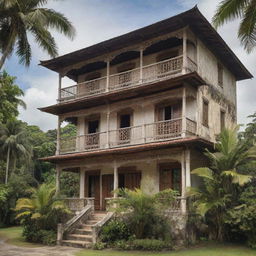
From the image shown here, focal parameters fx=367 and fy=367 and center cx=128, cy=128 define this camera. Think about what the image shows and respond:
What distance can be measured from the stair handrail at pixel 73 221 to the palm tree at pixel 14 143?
1813 cm

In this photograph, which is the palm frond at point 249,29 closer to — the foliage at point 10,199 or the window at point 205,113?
the window at point 205,113

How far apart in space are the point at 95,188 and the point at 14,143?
52.1ft

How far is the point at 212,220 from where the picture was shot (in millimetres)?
15781

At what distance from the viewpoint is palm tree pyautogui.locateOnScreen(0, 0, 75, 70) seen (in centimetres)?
1670

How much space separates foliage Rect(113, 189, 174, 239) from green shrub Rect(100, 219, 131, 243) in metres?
0.36

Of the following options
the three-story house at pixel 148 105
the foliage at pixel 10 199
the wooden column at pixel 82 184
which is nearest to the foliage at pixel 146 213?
the three-story house at pixel 148 105

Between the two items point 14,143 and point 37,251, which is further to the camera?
point 14,143

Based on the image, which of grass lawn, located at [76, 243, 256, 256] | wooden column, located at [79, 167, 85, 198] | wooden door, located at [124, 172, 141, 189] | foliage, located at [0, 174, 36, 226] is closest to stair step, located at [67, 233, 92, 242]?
grass lawn, located at [76, 243, 256, 256]

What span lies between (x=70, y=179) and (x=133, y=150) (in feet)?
51.3

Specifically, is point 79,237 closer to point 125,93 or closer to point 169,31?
point 125,93

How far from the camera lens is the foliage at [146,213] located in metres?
15.2

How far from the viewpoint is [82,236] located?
16.5 meters

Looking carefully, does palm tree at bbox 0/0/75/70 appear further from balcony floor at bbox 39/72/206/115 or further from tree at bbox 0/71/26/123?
balcony floor at bbox 39/72/206/115

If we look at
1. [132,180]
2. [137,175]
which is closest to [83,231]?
[132,180]
